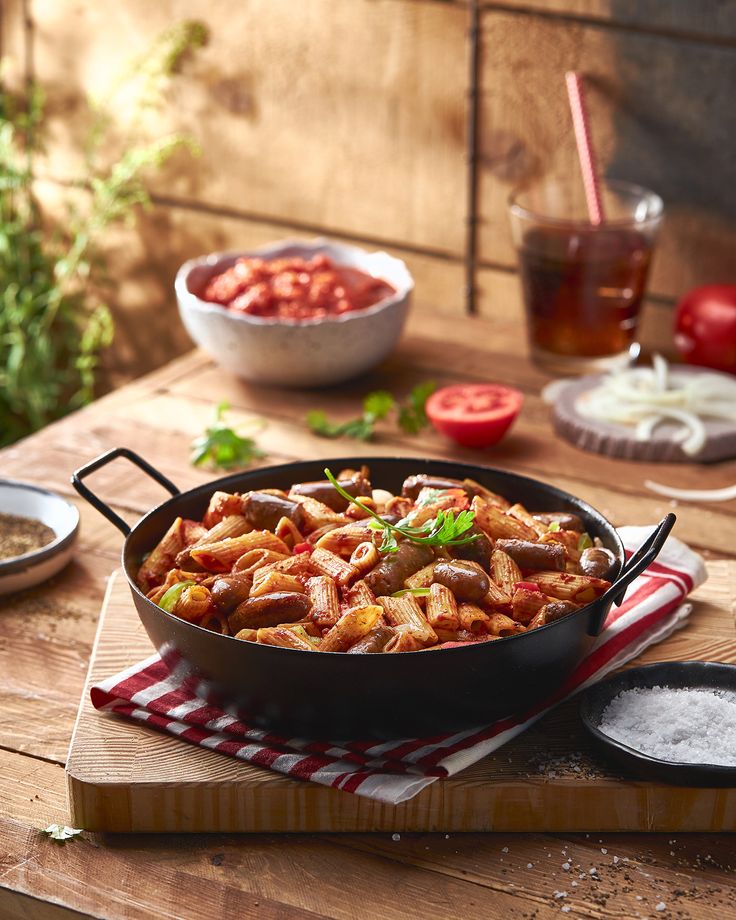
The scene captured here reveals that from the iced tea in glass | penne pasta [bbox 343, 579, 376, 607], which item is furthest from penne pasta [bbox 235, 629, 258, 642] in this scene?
the iced tea in glass

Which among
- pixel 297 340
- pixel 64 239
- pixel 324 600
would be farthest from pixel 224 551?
pixel 64 239

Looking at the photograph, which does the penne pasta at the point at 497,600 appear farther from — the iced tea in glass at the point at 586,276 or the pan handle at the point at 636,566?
the iced tea in glass at the point at 586,276

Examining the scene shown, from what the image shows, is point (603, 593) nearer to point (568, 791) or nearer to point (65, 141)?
point (568, 791)

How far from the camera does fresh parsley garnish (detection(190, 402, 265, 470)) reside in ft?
6.79

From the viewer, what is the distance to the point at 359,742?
1.29 meters

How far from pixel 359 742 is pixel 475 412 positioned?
94cm

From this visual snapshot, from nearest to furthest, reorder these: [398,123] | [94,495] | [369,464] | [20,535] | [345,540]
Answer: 1. [345,540]
2. [94,495]
3. [369,464]
4. [20,535]
5. [398,123]

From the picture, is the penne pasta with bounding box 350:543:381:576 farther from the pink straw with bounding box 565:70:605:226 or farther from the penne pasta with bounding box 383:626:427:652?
the pink straw with bounding box 565:70:605:226

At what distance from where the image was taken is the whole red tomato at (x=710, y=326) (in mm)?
2324

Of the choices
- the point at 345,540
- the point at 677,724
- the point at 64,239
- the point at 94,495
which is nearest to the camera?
the point at 677,724

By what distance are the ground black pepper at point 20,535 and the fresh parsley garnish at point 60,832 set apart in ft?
1.80

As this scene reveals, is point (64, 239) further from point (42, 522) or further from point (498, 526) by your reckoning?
point (498, 526)

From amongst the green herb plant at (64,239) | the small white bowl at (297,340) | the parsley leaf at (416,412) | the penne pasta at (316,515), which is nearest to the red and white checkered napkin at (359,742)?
the penne pasta at (316,515)

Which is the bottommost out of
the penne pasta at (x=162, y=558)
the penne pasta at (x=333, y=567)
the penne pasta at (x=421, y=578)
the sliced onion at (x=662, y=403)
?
the sliced onion at (x=662, y=403)
